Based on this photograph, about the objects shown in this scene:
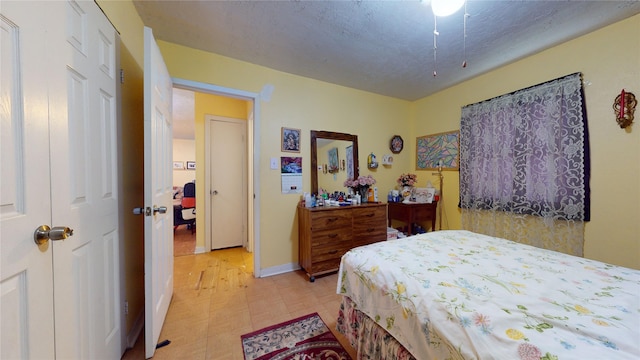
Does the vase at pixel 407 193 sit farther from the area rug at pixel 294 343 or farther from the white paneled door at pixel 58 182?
the white paneled door at pixel 58 182

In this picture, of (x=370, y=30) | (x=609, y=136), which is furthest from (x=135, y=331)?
(x=609, y=136)

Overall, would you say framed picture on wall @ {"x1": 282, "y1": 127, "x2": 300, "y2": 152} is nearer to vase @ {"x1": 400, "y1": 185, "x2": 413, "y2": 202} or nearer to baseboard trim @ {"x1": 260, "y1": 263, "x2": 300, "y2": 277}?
baseboard trim @ {"x1": 260, "y1": 263, "x2": 300, "y2": 277}

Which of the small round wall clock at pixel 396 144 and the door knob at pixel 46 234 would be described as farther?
the small round wall clock at pixel 396 144

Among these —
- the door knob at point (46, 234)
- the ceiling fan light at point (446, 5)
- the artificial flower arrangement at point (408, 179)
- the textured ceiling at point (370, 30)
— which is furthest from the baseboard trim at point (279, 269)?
the ceiling fan light at point (446, 5)

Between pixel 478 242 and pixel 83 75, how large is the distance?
2.43 m

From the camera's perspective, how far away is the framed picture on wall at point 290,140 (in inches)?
99.7

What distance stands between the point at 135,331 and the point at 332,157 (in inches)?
96.6

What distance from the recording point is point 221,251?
321 cm

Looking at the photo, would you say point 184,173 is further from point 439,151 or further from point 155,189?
point 439,151

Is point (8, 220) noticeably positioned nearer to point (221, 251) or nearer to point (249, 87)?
point (249, 87)

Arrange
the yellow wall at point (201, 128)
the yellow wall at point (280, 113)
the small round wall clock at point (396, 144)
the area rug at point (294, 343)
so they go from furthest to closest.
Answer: the small round wall clock at point (396, 144) → the yellow wall at point (201, 128) → the yellow wall at point (280, 113) → the area rug at point (294, 343)

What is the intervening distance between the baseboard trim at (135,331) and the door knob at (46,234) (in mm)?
1148

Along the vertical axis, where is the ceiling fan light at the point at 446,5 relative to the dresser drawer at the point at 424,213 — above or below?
above

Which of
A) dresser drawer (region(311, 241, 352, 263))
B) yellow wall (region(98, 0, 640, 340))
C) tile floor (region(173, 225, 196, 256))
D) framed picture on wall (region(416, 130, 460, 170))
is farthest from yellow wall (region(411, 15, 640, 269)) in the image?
tile floor (region(173, 225, 196, 256))
